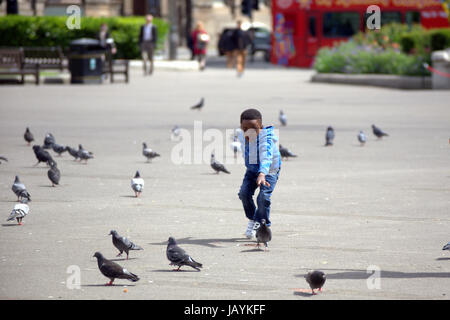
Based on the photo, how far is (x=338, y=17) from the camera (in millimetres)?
44812

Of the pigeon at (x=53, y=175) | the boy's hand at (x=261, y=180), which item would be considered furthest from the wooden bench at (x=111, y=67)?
the boy's hand at (x=261, y=180)

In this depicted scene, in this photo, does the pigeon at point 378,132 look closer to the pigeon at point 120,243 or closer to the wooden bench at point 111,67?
→ the pigeon at point 120,243

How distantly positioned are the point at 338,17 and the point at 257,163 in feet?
119

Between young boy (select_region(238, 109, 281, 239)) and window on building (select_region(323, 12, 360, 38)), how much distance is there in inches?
1415

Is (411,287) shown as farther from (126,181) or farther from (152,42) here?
(152,42)

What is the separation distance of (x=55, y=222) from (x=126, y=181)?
2.83 metres

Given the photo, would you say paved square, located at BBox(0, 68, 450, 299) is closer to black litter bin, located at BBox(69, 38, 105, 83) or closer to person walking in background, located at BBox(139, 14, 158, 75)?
black litter bin, located at BBox(69, 38, 105, 83)

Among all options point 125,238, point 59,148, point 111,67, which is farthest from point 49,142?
point 111,67

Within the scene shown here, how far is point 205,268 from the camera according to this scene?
8117mm

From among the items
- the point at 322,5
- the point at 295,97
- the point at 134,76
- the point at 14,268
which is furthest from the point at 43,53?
the point at 14,268

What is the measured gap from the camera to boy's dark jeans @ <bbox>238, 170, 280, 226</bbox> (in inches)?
362

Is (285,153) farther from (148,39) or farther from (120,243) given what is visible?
(148,39)

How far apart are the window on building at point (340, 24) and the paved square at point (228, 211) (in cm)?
2270

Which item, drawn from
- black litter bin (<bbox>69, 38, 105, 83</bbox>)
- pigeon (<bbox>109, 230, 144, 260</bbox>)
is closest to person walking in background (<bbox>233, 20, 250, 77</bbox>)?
black litter bin (<bbox>69, 38, 105, 83</bbox>)
